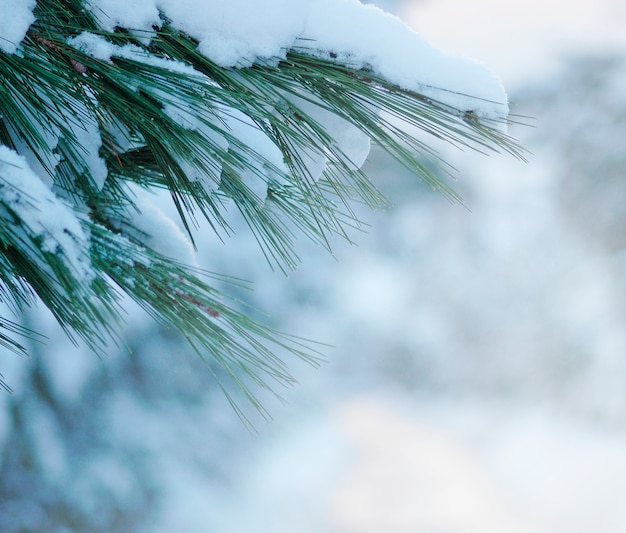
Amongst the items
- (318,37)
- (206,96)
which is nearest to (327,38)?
(318,37)

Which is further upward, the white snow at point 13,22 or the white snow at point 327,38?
the white snow at point 327,38

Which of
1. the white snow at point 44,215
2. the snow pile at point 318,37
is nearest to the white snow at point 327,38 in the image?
the snow pile at point 318,37

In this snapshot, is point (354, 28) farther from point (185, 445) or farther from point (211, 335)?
point (185, 445)

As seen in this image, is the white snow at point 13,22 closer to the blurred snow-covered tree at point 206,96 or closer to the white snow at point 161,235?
the blurred snow-covered tree at point 206,96

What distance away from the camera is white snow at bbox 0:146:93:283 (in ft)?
1.42

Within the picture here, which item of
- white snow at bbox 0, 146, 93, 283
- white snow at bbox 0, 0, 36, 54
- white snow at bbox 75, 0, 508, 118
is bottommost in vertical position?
white snow at bbox 0, 146, 93, 283

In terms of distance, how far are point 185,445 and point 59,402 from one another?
66cm

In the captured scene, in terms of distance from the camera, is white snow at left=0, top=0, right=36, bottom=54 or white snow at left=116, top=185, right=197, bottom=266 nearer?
white snow at left=0, top=0, right=36, bottom=54

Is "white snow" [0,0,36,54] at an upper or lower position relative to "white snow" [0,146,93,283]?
upper

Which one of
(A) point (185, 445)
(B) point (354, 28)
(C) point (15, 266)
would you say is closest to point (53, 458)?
(A) point (185, 445)

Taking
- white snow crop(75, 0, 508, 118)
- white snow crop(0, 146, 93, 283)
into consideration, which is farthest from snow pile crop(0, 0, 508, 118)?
white snow crop(0, 146, 93, 283)

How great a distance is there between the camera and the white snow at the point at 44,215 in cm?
43

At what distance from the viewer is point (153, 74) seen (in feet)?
1.74

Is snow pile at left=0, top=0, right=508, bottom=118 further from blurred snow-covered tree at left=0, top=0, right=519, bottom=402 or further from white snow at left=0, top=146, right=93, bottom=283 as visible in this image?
white snow at left=0, top=146, right=93, bottom=283
